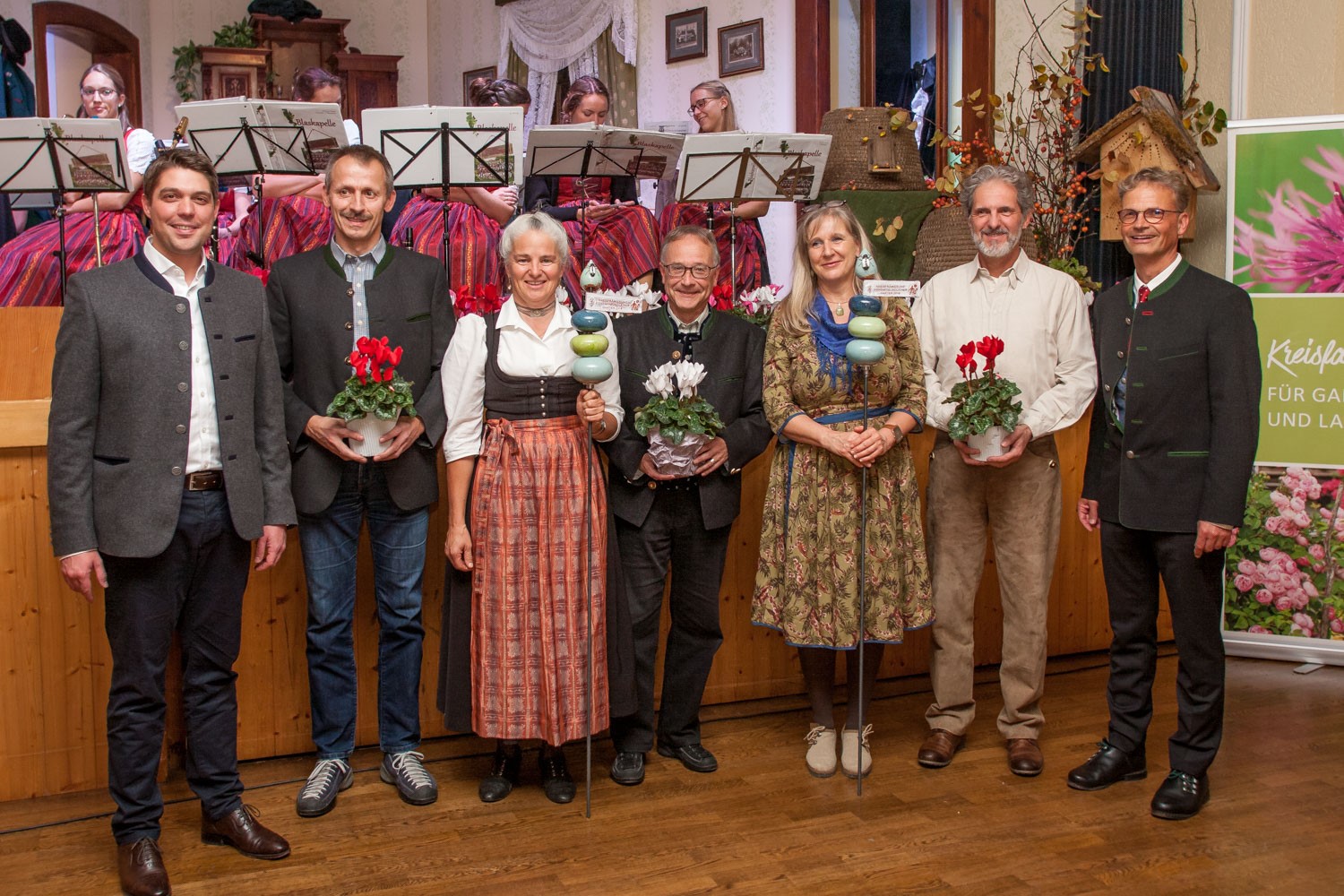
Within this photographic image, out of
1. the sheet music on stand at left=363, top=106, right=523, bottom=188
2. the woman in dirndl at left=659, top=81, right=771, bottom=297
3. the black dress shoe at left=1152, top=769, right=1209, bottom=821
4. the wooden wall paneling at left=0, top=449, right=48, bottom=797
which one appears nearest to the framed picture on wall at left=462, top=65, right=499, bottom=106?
the woman in dirndl at left=659, top=81, right=771, bottom=297

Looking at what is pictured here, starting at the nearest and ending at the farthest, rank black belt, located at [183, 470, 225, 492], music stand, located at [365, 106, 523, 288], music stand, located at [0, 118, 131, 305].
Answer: black belt, located at [183, 470, 225, 492], music stand, located at [0, 118, 131, 305], music stand, located at [365, 106, 523, 288]

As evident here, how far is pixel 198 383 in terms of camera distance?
8.74ft

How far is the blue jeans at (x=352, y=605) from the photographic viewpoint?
3.05 m

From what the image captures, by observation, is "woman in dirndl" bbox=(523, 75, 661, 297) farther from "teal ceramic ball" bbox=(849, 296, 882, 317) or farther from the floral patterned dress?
"teal ceramic ball" bbox=(849, 296, 882, 317)

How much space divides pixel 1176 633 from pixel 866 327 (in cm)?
108

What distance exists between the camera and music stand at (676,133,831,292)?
15.7ft

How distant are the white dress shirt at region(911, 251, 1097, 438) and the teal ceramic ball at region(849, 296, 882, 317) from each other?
1.22 ft

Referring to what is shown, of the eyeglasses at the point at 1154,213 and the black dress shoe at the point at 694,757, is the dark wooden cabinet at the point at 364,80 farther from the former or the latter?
the eyeglasses at the point at 1154,213

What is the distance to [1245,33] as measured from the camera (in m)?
5.17

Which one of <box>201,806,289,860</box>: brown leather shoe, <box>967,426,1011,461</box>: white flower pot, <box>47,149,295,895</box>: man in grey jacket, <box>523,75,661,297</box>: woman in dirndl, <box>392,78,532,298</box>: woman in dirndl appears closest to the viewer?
<box>47,149,295,895</box>: man in grey jacket

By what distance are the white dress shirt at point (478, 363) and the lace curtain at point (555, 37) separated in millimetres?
5693

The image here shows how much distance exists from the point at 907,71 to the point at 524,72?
13.0ft

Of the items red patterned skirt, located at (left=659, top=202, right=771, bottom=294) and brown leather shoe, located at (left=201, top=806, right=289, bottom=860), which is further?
red patterned skirt, located at (left=659, top=202, right=771, bottom=294)

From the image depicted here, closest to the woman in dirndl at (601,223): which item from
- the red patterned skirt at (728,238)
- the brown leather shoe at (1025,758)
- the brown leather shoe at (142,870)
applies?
the red patterned skirt at (728,238)
